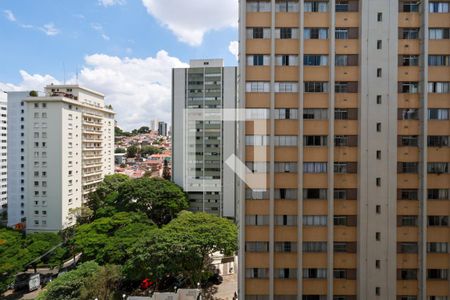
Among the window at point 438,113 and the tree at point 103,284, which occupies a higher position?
the window at point 438,113

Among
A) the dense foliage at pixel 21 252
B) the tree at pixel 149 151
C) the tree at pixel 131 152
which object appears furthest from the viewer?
the tree at pixel 149 151

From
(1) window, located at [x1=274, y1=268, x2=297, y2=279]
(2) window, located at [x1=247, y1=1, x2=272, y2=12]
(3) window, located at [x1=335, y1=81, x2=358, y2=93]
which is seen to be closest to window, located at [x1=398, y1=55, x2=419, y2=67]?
(3) window, located at [x1=335, y1=81, x2=358, y2=93]

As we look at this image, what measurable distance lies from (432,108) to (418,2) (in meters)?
5.55

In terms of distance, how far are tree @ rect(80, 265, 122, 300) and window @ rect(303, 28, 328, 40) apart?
19.3 m

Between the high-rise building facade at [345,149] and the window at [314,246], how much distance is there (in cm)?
5

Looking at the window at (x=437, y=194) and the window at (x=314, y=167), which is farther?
the window at (x=314, y=167)

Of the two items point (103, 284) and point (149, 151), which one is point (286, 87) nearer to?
point (103, 284)

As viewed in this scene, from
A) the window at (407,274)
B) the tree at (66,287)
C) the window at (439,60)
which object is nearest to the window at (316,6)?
the window at (439,60)

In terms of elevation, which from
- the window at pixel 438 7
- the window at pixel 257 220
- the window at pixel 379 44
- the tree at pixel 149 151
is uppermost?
the window at pixel 438 7

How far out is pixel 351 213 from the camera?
13.5m

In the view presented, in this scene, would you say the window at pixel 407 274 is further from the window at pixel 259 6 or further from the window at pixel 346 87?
the window at pixel 259 6

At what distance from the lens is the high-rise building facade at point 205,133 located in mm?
36469

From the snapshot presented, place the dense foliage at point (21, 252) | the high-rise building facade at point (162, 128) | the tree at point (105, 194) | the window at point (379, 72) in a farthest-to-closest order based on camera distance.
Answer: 1. the high-rise building facade at point (162, 128)
2. the tree at point (105, 194)
3. the dense foliage at point (21, 252)
4. the window at point (379, 72)

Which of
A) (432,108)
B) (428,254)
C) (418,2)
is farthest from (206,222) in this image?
(418,2)
